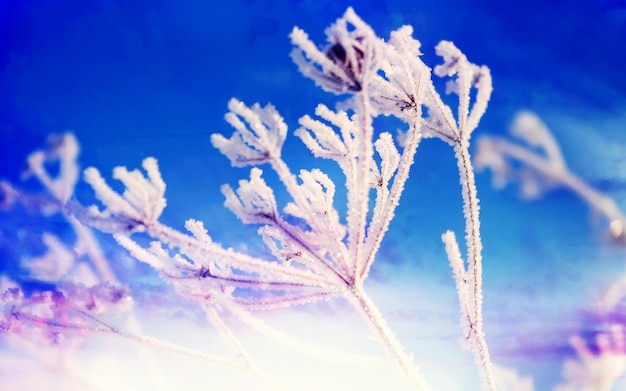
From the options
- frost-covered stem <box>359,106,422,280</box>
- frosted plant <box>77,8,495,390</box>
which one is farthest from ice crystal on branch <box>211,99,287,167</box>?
frost-covered stem <box>359,106,422,280</box>

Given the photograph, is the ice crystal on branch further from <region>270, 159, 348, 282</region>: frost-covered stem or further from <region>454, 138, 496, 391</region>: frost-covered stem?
<region>454, 138, 496, 391</region>: frost-covered stem

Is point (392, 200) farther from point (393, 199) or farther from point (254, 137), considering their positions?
point (254, 137)

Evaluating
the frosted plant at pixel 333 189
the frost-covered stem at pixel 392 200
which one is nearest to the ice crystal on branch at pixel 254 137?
the frosted plant at pixel 333 189

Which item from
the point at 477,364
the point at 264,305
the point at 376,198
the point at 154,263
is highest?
the point at 376,198

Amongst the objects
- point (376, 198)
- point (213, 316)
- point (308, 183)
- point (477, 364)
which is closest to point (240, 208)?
point (308, 183)

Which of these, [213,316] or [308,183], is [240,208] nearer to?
[308,183]

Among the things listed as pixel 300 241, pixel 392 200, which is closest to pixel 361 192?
pixel 392 200

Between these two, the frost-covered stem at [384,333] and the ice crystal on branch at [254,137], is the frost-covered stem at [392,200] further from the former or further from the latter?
the ice crystal on branch at [254,137]
